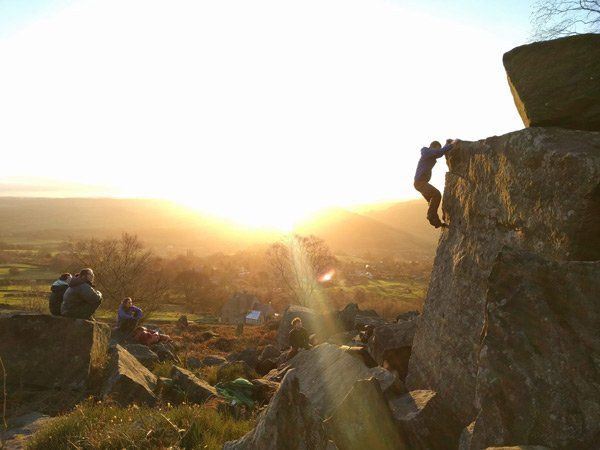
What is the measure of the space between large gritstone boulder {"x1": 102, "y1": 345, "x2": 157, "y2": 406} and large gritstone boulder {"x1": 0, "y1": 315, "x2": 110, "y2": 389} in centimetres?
79

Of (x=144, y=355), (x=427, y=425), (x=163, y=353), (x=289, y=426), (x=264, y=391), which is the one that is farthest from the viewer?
(x=163, y=353)

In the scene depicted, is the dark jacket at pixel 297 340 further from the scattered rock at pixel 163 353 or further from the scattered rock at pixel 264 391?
the scattered rock at pixel 163 353

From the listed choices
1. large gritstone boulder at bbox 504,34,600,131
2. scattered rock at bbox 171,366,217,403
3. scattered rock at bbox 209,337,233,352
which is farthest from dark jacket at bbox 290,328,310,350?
scattered rock at bbox 209,337,233,352

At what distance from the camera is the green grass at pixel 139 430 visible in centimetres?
811

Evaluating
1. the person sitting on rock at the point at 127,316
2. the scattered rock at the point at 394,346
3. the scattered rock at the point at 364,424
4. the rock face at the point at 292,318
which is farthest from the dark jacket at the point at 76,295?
the rock face at the point at 292,318

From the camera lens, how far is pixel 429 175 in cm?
1158

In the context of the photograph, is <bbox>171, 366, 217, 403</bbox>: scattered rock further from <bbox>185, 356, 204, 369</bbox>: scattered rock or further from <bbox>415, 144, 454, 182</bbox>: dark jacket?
<bbox>415, 144, 454, 182</bbox>: dark jacket

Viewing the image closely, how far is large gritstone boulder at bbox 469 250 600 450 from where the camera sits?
4934 mm

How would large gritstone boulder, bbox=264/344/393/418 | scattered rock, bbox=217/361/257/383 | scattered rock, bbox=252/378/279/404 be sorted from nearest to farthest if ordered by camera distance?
large gritstone boulder, bbox=264/344/393/418
scattered rock, bbox=252/378/279/404
scattered rock, bbox=217/361/257/383

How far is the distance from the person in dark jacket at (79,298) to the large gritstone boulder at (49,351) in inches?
29.2

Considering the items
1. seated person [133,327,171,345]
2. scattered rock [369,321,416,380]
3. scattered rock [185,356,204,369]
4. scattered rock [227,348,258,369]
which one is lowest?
scattered rock [185,356,204,369]

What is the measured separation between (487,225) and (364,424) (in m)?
4.77

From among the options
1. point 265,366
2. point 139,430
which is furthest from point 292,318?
point 139,430

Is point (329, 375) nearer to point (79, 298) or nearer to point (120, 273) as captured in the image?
point (79, 298)
